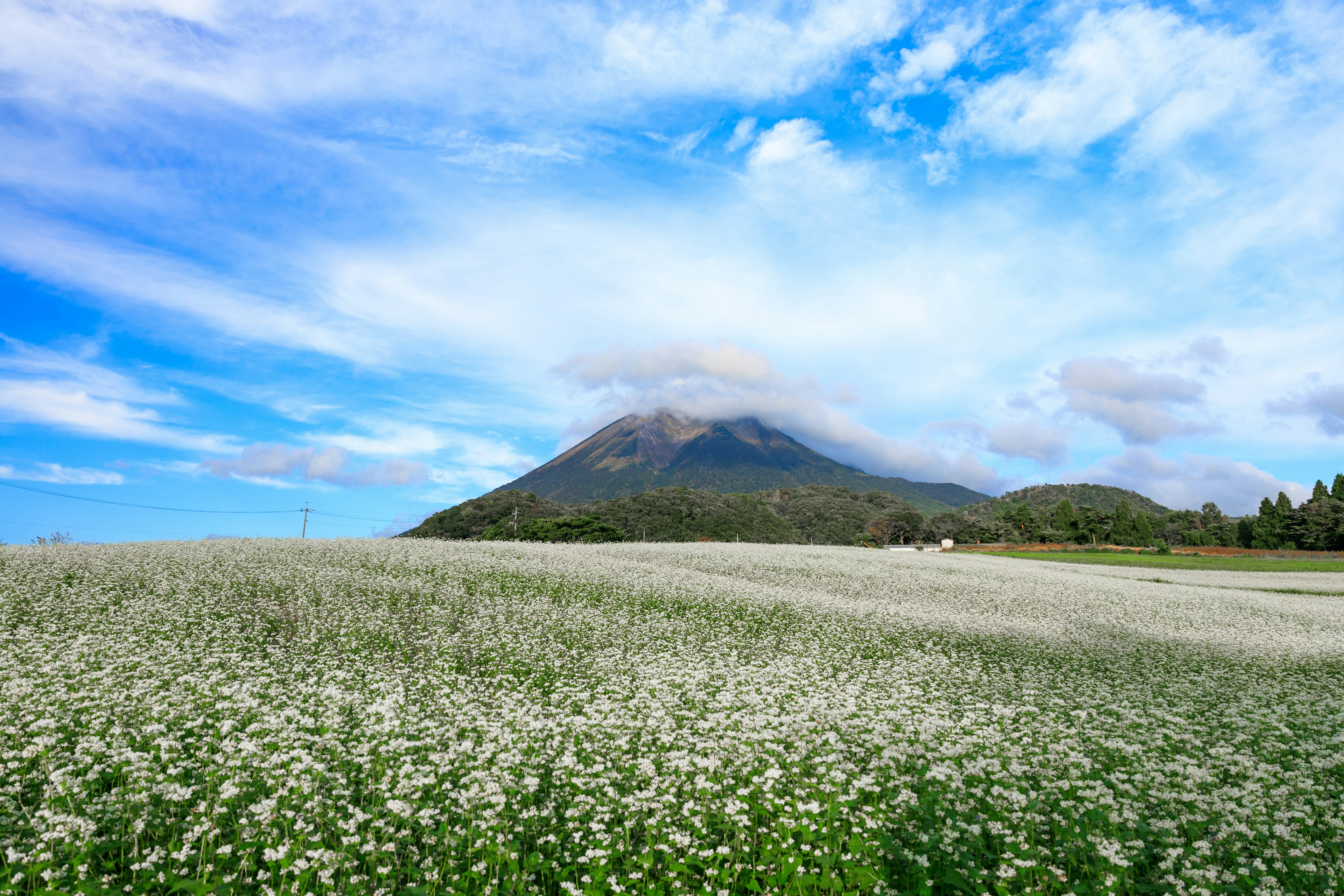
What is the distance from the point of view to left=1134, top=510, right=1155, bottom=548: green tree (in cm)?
10712

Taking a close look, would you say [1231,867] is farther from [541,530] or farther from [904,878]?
[541,530]

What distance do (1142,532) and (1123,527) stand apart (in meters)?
2.96

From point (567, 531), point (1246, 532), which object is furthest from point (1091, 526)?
point (567, 531)

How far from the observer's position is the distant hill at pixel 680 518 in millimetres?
92562

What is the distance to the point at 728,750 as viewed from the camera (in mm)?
8883

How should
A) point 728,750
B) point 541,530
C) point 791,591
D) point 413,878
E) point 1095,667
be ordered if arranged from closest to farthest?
point 413,878 → point 728,750 → point 1095,667 → point 791,591 → point 541,530

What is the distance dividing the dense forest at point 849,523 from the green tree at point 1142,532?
16 cm

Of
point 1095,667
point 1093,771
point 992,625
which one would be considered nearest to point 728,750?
point 1093,771

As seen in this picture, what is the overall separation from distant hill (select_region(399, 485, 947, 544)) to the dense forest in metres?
0.20

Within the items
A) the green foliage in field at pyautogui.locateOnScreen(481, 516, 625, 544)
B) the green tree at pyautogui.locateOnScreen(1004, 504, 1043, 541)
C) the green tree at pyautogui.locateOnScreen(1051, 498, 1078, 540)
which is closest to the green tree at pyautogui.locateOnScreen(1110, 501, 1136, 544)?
the green tree at pyautogui.locateOnScreen(1051, 498, 1078, 540)

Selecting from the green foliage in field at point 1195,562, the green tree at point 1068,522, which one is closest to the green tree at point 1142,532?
the green tree at point 1068,522

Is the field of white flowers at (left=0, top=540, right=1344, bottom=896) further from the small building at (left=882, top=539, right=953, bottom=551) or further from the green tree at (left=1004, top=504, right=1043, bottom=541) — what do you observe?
the green tree at (left=1004, top=504, right=1043, bottom=541)

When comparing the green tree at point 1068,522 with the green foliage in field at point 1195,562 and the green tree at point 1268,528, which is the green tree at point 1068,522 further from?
the green foliage in field at point 1195,562

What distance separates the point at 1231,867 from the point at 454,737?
Answer: 30.5 ft
